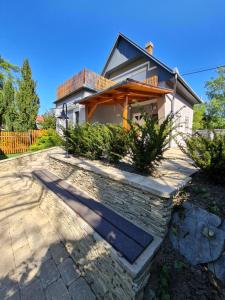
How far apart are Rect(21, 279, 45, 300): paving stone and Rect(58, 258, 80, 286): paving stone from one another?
0.85 ft

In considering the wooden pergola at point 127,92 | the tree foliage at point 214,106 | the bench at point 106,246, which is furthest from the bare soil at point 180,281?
the tree foliage at point 214,106

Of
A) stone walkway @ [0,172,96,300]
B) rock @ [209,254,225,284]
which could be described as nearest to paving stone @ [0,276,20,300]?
stone walkway @ [0,172,96,300]

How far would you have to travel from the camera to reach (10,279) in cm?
178

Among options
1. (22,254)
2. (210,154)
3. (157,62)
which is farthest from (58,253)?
(157,62)

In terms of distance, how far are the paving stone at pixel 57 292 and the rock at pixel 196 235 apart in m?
1.40

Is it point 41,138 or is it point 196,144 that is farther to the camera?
point 41,138

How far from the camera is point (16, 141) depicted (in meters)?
9.23

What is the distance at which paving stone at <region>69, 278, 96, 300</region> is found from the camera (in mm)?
1583

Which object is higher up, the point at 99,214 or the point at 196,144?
the point at 196,144

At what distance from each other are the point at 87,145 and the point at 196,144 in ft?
8.99

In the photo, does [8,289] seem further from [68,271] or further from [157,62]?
[157,62]

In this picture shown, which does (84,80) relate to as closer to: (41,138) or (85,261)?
(41,138)

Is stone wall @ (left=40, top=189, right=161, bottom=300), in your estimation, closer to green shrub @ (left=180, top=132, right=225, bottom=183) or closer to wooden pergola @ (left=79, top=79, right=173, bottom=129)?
green shrub @ (left=180, top=132, right=225, bottom=183)

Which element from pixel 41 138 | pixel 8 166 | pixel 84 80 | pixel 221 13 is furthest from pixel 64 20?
pixel 8 166
